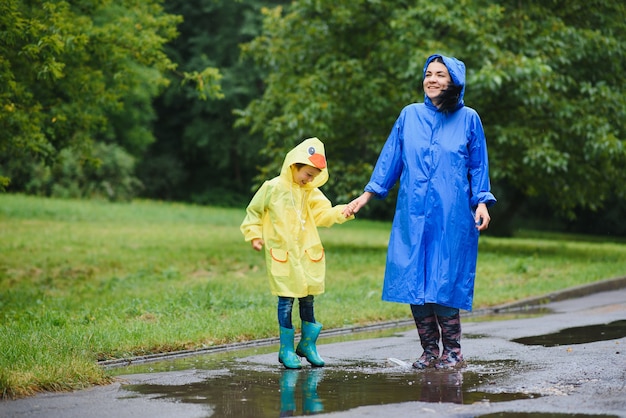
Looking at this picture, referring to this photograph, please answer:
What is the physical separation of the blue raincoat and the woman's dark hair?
0.12 feet

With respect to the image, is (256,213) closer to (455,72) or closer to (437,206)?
(437,206)

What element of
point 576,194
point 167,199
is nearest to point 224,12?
point 167,199

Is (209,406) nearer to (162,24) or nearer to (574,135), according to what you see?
(162,24)

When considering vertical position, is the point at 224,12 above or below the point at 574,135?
above

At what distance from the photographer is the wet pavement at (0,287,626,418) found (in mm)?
5215

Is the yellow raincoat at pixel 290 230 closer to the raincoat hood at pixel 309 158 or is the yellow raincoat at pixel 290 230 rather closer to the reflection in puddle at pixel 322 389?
the raincoat hood at pixel 309 158

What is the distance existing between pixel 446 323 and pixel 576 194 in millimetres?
15211

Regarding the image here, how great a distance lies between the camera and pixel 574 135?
63.9 ft

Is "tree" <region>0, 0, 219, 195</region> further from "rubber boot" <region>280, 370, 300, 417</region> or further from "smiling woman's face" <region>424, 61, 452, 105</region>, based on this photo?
"rubber boot" <region>280, 370, 300, 417</region>

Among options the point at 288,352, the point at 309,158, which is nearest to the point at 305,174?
the point at 309,158

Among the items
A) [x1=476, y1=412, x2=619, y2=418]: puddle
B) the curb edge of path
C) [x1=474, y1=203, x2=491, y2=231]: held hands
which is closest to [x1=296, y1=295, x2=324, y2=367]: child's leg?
the curb edge of path

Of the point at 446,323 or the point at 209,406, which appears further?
the point at 446,323

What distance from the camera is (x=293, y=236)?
6957 mm

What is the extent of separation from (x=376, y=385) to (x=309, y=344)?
1101 millimetres
